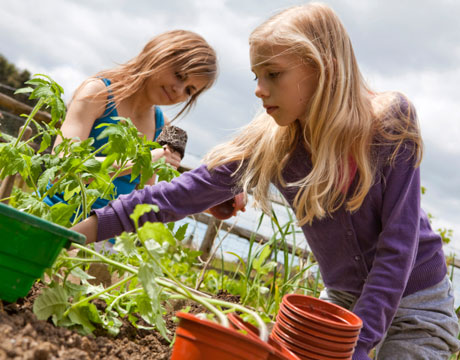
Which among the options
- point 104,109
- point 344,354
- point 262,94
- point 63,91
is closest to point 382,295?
point 344,354

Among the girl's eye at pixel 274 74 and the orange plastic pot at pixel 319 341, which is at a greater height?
the girl's eye at pixel 274 74

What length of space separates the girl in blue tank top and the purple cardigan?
91 centimetres

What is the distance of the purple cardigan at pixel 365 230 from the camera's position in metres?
1.18

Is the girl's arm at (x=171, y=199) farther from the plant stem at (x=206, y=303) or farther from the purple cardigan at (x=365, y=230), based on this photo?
the plant stem at (x=206, y=303)

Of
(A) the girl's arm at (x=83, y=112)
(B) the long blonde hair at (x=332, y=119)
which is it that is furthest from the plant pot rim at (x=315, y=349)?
(A) the girl's arm at (x=83, y=112)

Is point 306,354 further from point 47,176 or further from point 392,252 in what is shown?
point 47,176

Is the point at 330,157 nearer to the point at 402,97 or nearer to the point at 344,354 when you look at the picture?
the point at 402,97

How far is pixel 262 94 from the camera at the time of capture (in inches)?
51.9

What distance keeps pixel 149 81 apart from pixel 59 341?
1838 millimetres

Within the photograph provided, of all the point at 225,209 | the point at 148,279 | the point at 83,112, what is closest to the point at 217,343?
the point at 148,279

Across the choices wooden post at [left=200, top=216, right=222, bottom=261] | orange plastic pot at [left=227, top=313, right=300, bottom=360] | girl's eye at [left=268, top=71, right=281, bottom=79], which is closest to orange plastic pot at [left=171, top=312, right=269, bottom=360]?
orange plastic pot at [left=227, top=313, right=300, bottom=360]

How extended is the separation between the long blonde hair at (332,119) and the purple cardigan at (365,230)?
0.06 meters

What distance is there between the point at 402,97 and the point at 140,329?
1064 mm

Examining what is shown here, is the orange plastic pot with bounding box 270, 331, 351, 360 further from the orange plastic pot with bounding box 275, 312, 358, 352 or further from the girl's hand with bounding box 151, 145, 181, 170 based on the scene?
the girl's hand with bounding box 151, 145, 181, 170
